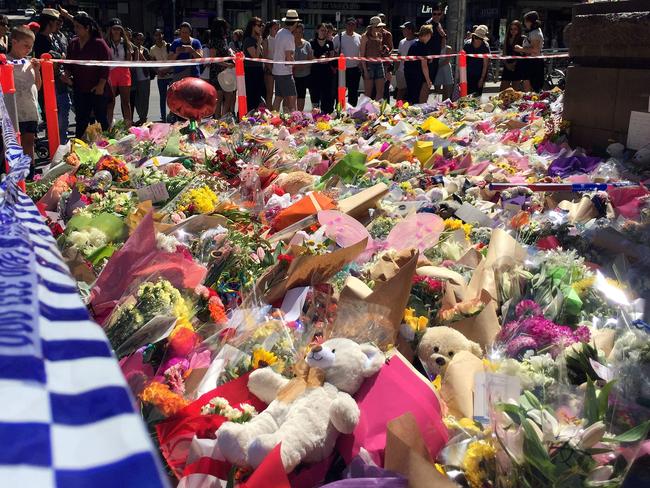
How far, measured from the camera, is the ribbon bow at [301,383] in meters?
2.20

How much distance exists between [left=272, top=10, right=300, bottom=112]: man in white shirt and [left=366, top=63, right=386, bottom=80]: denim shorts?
62.7 inches

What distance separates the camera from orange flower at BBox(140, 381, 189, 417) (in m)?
2.18

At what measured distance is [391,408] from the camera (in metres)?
2.20

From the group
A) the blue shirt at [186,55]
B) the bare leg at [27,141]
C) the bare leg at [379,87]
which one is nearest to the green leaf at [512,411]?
the bare leg at [27,141]

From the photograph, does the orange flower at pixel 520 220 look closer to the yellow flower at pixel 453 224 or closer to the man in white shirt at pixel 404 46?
the yellow flower at pixel 453 224

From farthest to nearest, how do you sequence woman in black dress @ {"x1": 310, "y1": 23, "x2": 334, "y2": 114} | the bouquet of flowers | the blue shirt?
1. woman in black dress @ {"x1": 310, "y1": 23, "x2": 334, "y2": 114}
2. the blue shirt
3. the bouquet of flowers

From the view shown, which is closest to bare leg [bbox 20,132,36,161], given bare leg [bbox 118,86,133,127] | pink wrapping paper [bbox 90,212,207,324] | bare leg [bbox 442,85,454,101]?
bare leg [bbox 118,86,133,127]

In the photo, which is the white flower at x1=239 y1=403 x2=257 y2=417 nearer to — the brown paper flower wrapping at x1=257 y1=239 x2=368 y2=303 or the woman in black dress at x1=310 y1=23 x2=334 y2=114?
the brown paper flower wrapping at x1=257 y1=239 x2=368 y2=303

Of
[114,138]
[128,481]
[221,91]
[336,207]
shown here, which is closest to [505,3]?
[221,91]

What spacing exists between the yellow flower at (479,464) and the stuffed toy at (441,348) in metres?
0.68

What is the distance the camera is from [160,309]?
8.48ft

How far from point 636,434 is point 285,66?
897cm

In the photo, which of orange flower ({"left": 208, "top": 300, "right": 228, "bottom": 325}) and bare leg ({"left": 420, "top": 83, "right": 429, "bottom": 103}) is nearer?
orange flower ({"left": 208, "top": 300, "right": 228, "bottom": 325})

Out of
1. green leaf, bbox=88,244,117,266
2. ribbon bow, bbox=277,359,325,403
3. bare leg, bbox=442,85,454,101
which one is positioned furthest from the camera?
bare leg, bbox=442,85,454,101
